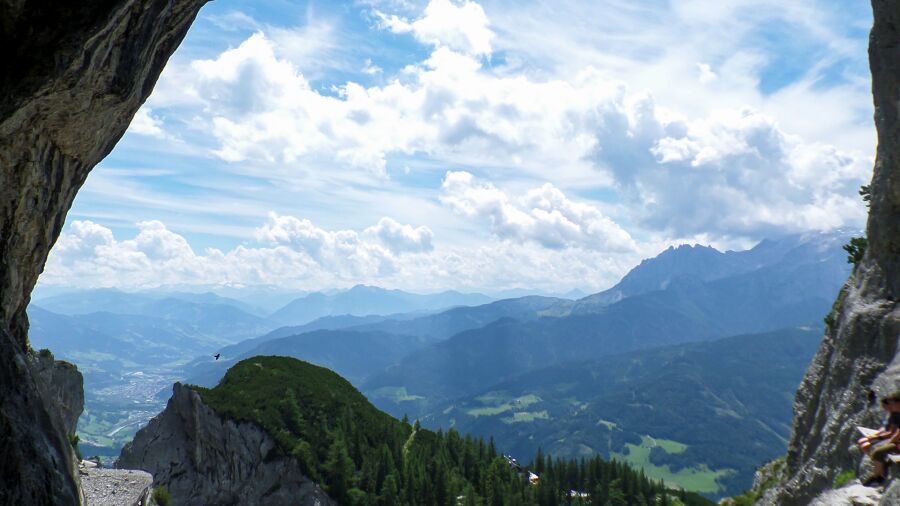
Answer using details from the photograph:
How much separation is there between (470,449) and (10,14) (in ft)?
288

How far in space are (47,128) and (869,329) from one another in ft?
99.7

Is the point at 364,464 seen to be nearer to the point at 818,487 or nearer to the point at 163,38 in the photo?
the point at 818,487

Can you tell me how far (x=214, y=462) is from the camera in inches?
2704

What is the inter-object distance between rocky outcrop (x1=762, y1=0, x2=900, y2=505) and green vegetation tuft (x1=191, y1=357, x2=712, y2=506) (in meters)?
51.8

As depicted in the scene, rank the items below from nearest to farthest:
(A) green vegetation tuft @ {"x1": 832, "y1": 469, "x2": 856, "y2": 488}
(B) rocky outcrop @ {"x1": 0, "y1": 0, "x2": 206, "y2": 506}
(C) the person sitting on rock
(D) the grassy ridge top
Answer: (C) the person sitting on rock, (B) rocky outcrop @ {"x1": 0, "y1": 0, "x2": 206, "y2": 506}, (A) green vegetation tuft @ {"x1": 832, "y1": 469, "x2": 856, "y2": 488}, (D) the grassy ridge top

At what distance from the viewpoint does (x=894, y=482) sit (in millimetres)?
12500


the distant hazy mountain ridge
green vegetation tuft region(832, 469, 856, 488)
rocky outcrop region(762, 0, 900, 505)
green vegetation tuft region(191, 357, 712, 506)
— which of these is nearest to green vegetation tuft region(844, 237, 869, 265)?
rocky outcrop region(762, 0, 900, 505)

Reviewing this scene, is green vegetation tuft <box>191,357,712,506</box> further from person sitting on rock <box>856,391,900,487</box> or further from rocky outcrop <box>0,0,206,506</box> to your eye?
person sitting on rock <box>856,391,900,487</box>

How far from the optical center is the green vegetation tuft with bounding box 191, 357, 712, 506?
7025 cm

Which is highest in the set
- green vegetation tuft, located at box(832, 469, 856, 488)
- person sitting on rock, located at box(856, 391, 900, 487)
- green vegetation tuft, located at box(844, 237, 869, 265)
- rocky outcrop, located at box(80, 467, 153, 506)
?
A: green vegetation tuft, located at box(844, 237, 869, 265)

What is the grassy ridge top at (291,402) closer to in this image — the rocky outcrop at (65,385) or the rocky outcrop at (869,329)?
the rocky outcrop at (65,385)

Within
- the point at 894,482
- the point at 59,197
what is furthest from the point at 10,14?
the point at 894,482

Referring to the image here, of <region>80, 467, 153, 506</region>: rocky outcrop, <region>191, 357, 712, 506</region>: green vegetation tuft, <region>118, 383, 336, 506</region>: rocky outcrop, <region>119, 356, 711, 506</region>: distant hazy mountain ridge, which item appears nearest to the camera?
<region>80, 467, 153, 506</region>: rocky outcrop

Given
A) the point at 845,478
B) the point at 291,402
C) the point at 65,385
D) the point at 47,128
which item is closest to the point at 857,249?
→ the point at 845,478
